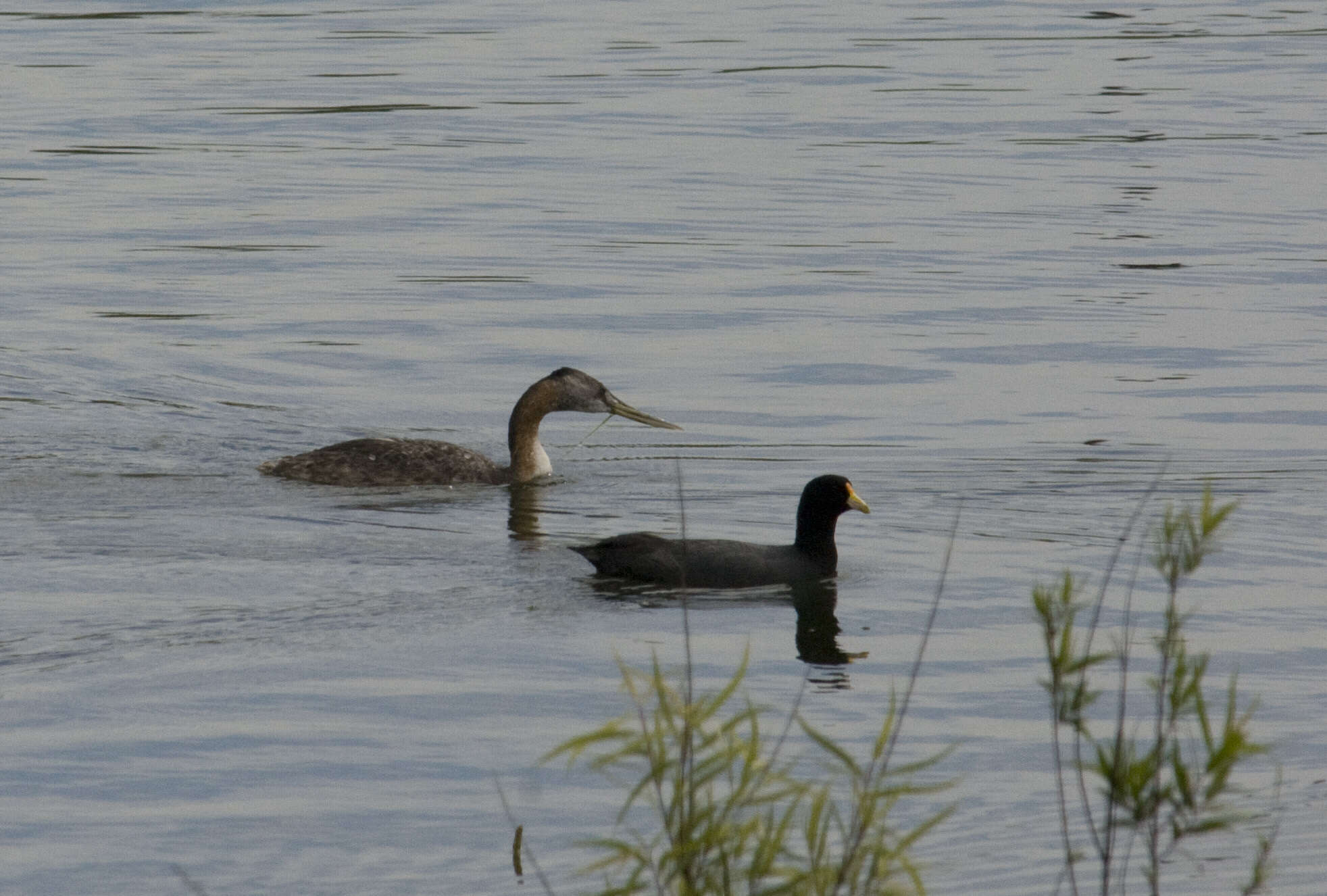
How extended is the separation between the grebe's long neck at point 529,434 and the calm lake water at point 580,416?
253 mm

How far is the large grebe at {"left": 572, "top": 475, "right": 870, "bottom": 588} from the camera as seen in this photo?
39.3ft

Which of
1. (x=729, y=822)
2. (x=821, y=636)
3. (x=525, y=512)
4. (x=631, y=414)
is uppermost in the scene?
(x=631, y=414)

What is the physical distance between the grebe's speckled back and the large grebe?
257 centimetres

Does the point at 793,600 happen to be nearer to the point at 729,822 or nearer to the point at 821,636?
the point at 821,636

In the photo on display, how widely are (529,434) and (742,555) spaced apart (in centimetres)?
372

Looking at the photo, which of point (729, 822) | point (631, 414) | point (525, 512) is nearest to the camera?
point (729, 822)

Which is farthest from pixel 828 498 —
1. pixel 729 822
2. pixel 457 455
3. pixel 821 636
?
pixel 729 822

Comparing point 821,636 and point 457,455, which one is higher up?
point 457,455

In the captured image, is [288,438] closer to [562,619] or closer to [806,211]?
[562,619]

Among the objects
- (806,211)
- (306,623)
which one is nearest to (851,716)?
(306,623)

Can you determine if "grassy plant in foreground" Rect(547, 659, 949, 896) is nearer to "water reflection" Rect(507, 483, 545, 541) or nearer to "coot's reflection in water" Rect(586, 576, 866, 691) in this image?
"coot's reflection in water" Rect(586, 576, 866, 691)

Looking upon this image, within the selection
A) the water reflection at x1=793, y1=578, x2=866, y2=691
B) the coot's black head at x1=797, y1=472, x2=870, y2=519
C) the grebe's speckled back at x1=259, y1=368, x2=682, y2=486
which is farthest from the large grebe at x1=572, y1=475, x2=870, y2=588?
the grebe's speckled back at x1=259, y1=368, x2=682, y2=486

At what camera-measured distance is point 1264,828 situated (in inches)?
329

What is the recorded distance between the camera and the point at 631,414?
15.9 metres
